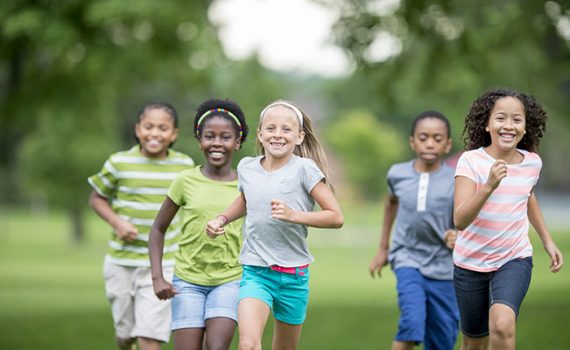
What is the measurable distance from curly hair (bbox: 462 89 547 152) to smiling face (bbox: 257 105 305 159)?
120cm

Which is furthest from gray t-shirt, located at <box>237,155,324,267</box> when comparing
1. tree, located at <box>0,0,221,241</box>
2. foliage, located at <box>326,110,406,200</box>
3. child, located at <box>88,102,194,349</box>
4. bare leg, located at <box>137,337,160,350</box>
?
foliage, located at <box>326,110,406,200</box>

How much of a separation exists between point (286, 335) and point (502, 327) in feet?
4.53

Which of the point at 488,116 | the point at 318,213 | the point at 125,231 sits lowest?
the point at 125,231

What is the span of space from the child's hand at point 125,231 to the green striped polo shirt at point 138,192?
0.12m

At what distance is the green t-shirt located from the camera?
6.43m

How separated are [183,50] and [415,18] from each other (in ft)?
10.7

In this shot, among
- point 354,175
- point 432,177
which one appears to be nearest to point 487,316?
point 432,177

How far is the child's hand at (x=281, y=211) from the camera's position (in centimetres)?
566

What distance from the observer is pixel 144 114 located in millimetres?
7848

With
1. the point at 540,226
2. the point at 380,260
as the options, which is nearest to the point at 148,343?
the point at 380,260

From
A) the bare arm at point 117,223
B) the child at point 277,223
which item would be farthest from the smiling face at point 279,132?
the bare arm at point 117,223

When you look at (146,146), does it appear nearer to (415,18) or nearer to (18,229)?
(415,18)

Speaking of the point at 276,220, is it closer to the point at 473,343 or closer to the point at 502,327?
the point at 502,327

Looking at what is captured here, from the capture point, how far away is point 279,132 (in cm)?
613
